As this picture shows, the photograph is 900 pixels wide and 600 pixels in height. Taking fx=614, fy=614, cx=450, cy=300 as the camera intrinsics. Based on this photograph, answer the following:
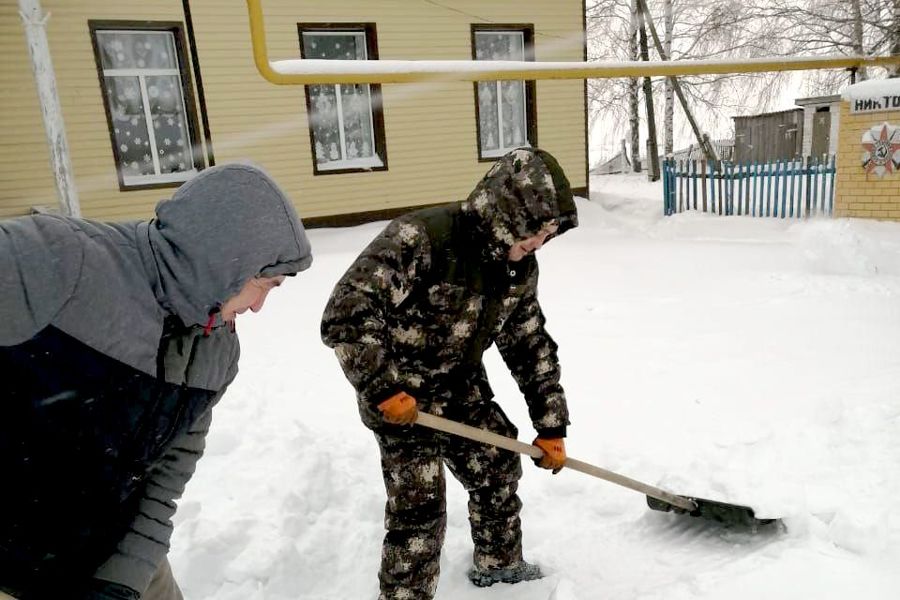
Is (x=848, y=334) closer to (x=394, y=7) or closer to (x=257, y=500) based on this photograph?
A: (x=257, y=500)

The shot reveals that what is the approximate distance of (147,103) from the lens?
9.50m

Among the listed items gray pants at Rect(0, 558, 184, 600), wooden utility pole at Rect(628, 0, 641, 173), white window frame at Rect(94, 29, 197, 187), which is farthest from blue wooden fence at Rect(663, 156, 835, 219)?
gray pants at Rect(0, 558, 184, 600)

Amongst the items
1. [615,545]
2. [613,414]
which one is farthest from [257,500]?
[613,414]

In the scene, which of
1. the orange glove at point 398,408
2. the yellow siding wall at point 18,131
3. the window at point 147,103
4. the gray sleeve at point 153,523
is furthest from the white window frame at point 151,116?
the gray sleeve at point 153,523

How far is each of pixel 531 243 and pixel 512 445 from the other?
0.76m

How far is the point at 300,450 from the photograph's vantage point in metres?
3.34

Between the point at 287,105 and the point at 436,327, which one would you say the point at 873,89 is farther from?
the point at 287,105

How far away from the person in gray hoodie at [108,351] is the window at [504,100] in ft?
35.7

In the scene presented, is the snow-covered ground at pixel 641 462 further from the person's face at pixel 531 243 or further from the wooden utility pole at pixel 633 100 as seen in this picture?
the wooden utility pole at pixel 633 100

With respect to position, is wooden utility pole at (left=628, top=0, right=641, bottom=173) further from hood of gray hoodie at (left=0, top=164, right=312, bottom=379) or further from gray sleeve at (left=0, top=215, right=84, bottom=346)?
gray sleeve at (left=0, top=215, right=84, bottom=346)

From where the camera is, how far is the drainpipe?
7.41 meters

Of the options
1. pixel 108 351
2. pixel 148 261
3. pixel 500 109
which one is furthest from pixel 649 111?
pixel 108 351

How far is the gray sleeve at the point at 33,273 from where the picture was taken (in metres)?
1.12

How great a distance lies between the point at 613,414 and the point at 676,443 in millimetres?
490
